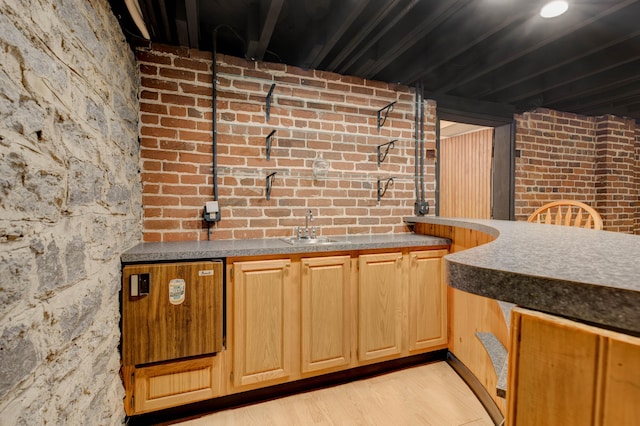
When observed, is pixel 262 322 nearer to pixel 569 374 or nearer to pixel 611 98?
pixel 569 374

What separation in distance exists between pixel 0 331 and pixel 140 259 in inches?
37.1

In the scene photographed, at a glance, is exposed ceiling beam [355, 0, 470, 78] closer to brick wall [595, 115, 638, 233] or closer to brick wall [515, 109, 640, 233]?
brick wall [515, 109, 640, 233]

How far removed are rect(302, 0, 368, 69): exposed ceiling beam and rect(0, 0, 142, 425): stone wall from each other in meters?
1.17

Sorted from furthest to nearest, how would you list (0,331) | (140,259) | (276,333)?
(276,333)
(140,259)
(0,331)

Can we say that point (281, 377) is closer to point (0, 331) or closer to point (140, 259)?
point (140, 259)

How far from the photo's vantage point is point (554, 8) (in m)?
1.73

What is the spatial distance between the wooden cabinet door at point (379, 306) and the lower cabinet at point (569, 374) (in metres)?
1.58

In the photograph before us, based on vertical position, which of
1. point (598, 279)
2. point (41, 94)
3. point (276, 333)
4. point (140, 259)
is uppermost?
point (41, 94)

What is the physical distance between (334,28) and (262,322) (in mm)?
1813

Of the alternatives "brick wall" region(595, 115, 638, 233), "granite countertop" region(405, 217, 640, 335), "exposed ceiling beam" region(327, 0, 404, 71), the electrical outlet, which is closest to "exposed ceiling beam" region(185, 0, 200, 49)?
"exposed ceiling beam" region(327, 0, 404, 71)

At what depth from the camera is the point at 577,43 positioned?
7.27ft

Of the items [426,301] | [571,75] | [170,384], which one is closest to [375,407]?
[426,301]

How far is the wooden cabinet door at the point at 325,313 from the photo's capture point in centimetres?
199

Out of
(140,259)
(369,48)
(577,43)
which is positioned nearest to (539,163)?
(577,43)
